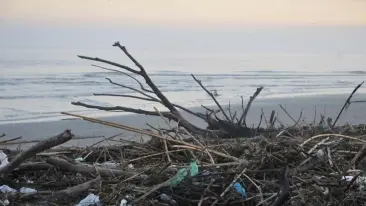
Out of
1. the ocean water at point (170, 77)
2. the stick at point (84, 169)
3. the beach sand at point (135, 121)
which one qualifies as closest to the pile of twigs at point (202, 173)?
the stick at point (84, 169)

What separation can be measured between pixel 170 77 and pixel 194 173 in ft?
43.1

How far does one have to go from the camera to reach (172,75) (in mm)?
16531

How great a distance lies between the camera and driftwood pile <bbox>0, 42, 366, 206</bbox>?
2.97 m

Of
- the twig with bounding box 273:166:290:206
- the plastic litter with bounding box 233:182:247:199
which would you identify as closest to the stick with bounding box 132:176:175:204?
the plastic litter with bounding box 233:182:247:199

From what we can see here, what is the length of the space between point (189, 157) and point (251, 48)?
2058 cm

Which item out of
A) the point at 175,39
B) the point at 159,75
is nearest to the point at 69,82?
the point at 159,75

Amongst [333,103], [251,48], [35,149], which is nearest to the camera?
[35,149]

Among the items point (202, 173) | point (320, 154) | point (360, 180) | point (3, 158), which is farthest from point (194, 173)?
point (3, 158)

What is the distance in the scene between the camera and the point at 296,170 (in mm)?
3205

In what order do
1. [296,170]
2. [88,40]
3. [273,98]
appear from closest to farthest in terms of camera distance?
[296,170] < [273,98] < [88,40]

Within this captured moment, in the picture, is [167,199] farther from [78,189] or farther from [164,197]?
[78,189]

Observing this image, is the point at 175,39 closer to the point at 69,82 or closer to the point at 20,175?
the point at 69,82

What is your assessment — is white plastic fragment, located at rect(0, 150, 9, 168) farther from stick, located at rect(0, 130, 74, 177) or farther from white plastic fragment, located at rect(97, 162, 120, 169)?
white plastic fragment, located at rect(97, 162, 120, 169)

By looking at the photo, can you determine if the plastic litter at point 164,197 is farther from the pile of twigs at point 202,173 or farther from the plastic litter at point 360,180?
the plastic litter at point 360,180
